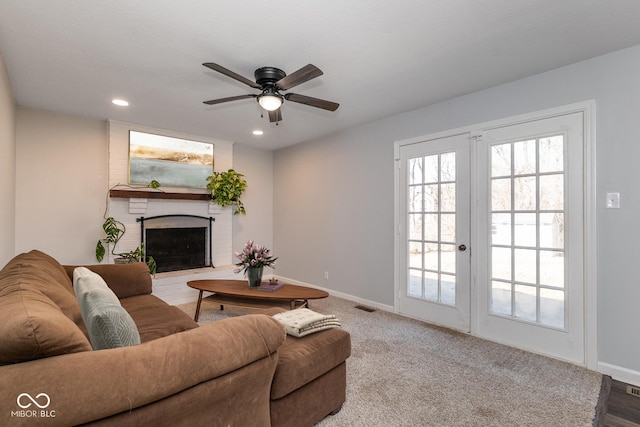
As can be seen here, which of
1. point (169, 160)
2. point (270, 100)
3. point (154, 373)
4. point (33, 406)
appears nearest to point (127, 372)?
point (154, 373)

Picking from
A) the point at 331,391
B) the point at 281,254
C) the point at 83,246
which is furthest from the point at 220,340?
the point at 281,254

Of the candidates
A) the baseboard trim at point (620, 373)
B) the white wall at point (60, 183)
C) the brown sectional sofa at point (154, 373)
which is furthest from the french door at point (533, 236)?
the white wall at point (60, 183)

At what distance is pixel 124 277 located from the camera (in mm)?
2967

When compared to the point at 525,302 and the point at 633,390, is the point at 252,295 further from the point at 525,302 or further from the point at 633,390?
the point at 633,390

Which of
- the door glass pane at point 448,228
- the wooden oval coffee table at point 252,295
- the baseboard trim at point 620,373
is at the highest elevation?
the door glass pane at point 448,228

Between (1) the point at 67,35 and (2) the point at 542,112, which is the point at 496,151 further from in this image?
(1) the point at 67,35

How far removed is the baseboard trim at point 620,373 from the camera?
2317 millimetres

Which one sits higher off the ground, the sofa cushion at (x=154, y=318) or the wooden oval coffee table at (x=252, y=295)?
the sofa cushion at (x=154, y=318)

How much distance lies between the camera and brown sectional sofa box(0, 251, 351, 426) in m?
0.89

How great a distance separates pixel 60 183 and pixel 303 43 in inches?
141

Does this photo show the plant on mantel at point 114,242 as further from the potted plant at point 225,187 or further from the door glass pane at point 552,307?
the door glass pane at point 552,307

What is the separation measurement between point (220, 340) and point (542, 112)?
3.14 m

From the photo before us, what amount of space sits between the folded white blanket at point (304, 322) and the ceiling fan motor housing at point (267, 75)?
1.85 metres

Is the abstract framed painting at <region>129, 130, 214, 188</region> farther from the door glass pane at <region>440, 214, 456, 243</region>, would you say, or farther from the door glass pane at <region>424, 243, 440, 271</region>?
the door glass pane at <region>440, 214, 456, 243</region>
